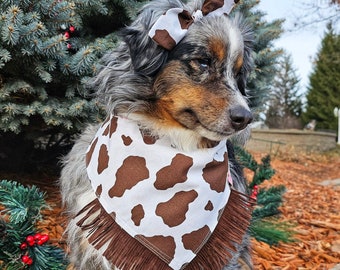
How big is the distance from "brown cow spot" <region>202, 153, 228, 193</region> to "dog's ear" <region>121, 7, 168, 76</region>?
53 centimetres

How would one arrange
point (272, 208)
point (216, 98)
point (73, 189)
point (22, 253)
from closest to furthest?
point (216, 98)
point (22, 253)
point (73, 189)
point (272, 208)

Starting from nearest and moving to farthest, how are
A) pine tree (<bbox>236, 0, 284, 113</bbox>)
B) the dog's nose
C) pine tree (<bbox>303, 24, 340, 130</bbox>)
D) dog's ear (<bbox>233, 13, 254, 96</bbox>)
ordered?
1. the dog's nose
2. dog's ear (<bbox>233, 13, 254, 96</bbox>)
3. pine tree (<bbox>236, 0, 284, 113</bbox>)
4. pine tree (<bbox>303, 24, 340, 130</bbox>)

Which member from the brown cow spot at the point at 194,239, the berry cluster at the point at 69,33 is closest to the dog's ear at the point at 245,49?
the brown cow spot at the point at 194,239

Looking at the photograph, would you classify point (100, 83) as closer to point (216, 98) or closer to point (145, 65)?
point (145, 65)

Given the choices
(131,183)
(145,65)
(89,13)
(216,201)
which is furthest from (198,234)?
(89,13)

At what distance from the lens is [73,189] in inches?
84.7

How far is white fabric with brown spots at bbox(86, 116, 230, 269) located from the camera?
1.80 m

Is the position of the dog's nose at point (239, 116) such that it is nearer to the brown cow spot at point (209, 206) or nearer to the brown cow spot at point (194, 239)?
the brown cow spot at point (209, 206)

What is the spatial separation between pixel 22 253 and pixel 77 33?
5.34 feet

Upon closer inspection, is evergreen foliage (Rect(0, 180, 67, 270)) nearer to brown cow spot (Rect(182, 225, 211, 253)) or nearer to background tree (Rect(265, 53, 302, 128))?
brown cow spot (Rect(182, 225, 211, 253))

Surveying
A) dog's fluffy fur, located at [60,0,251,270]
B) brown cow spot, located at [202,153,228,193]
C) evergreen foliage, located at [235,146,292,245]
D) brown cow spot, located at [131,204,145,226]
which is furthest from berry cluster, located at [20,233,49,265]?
evergreen foliage, located at [235,146,292,245]

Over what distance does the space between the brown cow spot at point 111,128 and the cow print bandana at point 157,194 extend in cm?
3

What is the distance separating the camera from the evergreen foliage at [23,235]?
1893 mm

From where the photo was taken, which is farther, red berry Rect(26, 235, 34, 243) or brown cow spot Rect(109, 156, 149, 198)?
red berry Rect(26, 235, 34, 243)
